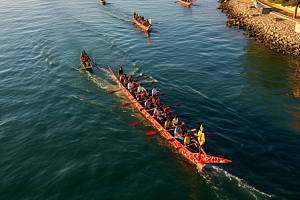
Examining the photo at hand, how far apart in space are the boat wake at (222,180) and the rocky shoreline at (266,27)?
2483 cm

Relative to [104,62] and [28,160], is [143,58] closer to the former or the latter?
[104,62]

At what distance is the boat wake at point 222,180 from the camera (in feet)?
48.1

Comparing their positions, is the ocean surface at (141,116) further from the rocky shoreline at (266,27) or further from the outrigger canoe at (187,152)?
the rocky shoreline at (266,27)

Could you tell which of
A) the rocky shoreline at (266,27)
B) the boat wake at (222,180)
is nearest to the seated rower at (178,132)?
the boat wake at (222,180)

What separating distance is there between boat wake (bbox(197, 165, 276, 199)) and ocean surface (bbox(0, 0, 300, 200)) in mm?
68

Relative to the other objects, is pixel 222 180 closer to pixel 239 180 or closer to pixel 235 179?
pixel 235 179

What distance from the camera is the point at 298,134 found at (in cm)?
1931

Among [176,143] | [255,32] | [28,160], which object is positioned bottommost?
[28,160]

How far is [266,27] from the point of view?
40.2m

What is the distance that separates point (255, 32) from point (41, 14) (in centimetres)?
5121

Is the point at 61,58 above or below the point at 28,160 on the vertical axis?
above

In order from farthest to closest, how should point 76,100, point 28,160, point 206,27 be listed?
point 206,27 → point 76,100 → point 28,160

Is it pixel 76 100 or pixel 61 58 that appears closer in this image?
pixel 76 100

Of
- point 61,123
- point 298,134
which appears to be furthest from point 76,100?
point 298,134
